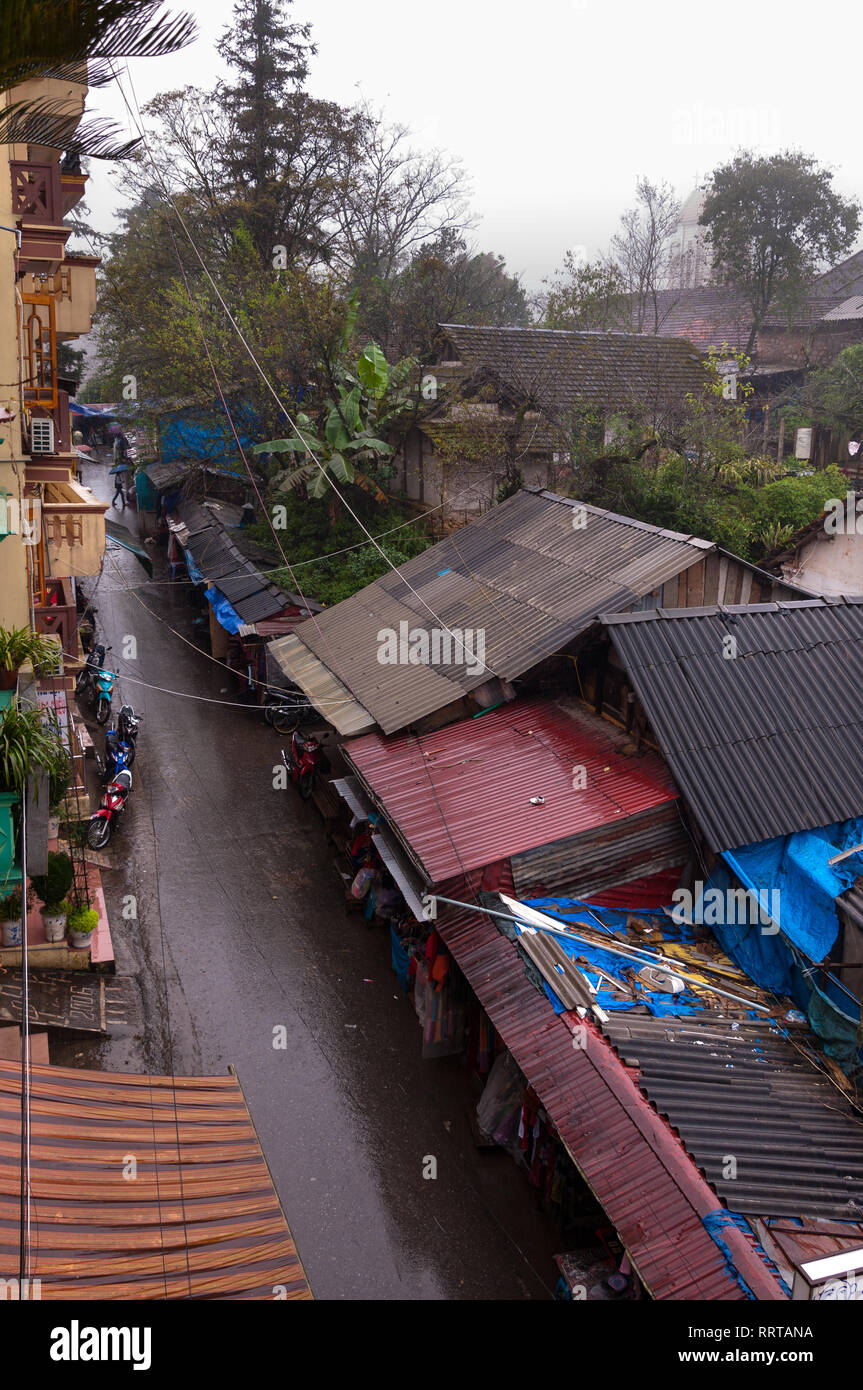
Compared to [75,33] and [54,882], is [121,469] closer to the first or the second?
[54,882]

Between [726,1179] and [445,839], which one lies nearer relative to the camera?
[726,1179]

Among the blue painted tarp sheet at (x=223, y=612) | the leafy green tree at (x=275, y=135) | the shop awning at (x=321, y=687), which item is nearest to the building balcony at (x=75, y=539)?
the shop awning at (x=321, y=687)

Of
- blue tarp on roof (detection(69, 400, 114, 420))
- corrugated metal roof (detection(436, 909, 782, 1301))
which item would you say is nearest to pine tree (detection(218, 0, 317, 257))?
blue tarp on roof (detection(69, 400, 114, 420))

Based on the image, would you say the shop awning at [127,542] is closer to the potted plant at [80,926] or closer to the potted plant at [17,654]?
the potted plant at [17,654]

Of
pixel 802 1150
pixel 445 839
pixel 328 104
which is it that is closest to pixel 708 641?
pixel 445 839

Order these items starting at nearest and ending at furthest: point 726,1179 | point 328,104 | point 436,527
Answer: point 726,1179, point 436,527, point 328,104

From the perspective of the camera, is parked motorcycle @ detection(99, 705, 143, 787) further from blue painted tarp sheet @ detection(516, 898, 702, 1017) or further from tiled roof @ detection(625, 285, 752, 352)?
tiled roof @ detection(625, 285, 752, 352)

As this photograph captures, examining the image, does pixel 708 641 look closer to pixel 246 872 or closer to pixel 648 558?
pixel 648 558
